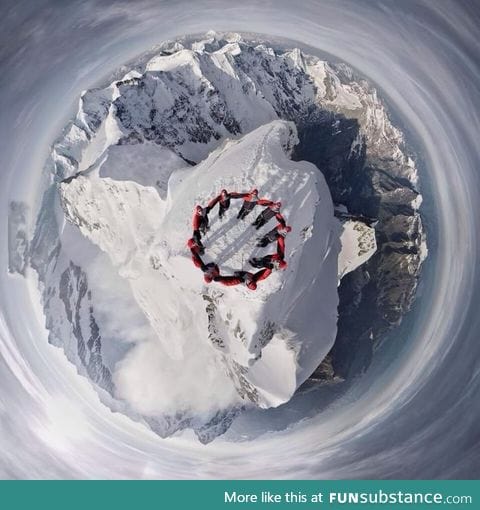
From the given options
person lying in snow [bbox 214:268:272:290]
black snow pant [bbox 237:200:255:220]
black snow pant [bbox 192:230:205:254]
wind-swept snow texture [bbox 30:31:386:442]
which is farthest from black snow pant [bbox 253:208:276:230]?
black snow pant [bbox 192:230:205:254]

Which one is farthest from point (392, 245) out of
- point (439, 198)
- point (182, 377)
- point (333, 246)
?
point (182, 377)

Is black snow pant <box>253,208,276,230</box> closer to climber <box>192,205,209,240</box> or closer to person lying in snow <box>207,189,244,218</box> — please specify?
person lying in snow <box>207,189,244,218</box>

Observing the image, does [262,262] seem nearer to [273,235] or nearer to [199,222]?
[273,235]

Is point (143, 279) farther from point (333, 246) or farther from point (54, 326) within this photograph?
point (333, 246)

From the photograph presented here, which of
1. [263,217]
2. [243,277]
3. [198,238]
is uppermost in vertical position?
[198,238]

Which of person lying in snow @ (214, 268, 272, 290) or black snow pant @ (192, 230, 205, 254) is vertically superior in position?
black snow pant @ (192, 230, 205, 254)

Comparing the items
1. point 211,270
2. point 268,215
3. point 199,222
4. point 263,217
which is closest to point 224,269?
point 211,270
